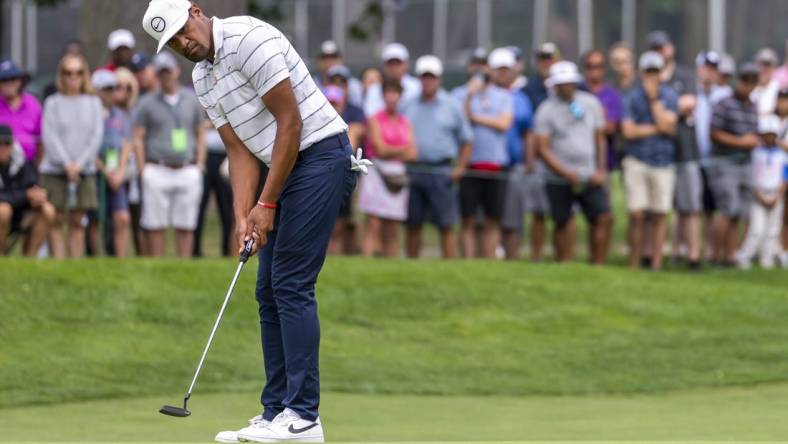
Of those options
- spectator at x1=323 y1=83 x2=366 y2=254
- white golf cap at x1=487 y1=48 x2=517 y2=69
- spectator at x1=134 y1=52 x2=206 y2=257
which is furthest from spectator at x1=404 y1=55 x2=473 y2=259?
spectator at x1=134 y1=52 x2=206 y2=257

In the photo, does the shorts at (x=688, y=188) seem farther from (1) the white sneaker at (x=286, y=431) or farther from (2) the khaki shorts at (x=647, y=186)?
(1) the white sneaker at (x=286, y=431)

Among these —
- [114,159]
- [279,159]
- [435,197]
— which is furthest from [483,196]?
[279,159]

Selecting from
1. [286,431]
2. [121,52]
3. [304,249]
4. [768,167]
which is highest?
[121,52]

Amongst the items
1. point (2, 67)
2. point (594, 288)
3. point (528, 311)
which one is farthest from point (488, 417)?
point (2, 67)

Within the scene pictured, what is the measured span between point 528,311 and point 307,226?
6.17 m

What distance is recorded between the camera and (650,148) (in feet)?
52.6

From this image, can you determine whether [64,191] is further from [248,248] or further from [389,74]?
[248,248]

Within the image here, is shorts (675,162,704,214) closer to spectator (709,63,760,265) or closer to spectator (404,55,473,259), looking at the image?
spectator (709,63,760,265)

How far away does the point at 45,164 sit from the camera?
14.0 meters

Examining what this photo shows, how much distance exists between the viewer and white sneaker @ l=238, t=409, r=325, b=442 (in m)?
6.91

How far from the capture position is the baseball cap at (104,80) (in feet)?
48.6

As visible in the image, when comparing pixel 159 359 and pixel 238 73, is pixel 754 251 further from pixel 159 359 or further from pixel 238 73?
pixel 238 73

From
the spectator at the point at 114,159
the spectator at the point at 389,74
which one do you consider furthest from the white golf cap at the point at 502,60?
the spectator at the point at 114,159

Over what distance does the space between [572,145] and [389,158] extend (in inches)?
68.0
